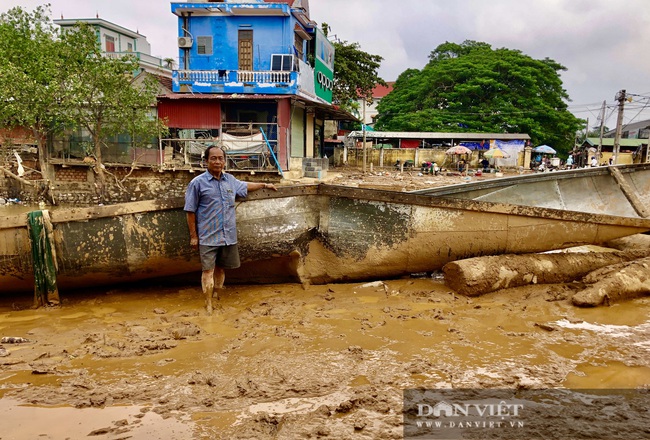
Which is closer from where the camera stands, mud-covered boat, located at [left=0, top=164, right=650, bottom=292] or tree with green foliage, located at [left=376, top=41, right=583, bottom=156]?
mud-covered boat, located at [left=0, top=164, right=650, bottom=292]

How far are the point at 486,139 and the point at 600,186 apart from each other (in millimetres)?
25444

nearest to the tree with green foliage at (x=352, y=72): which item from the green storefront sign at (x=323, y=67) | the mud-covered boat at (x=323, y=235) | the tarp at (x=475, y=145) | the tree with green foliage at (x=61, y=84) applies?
the green storefront sign at (x=323, y=67)

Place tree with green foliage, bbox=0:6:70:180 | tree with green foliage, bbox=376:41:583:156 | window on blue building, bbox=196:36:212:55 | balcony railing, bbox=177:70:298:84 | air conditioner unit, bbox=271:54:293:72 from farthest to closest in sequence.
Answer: tree with green foliage, bbox=376:41:583:156 → window on blue building, bbox=196:36:212:55 → air conditioner unit, bbox=271:54:293:72 → balcony railing, bbox=177:70:298:84 → tree with green foliage, bbox=0:6:70:180

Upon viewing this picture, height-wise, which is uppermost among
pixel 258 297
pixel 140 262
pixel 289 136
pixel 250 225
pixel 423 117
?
pixel 423 117

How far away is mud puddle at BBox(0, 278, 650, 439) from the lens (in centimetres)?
241

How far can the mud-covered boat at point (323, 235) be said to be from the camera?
14.4 ft

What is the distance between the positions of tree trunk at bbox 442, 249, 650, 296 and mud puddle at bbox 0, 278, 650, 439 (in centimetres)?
14

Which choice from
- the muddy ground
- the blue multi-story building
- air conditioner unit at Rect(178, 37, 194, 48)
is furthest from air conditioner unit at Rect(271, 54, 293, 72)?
the muddy ground

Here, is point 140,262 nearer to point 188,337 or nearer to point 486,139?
point 188,337

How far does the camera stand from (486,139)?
3066 centimetres

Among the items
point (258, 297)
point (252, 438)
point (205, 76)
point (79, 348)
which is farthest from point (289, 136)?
point (252, 438)

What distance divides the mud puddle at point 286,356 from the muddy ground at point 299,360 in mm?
12

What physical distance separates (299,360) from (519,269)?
8.91 ft

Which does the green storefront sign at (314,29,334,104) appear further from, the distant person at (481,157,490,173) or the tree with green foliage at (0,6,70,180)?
the distant person at (481,157,490,173)
